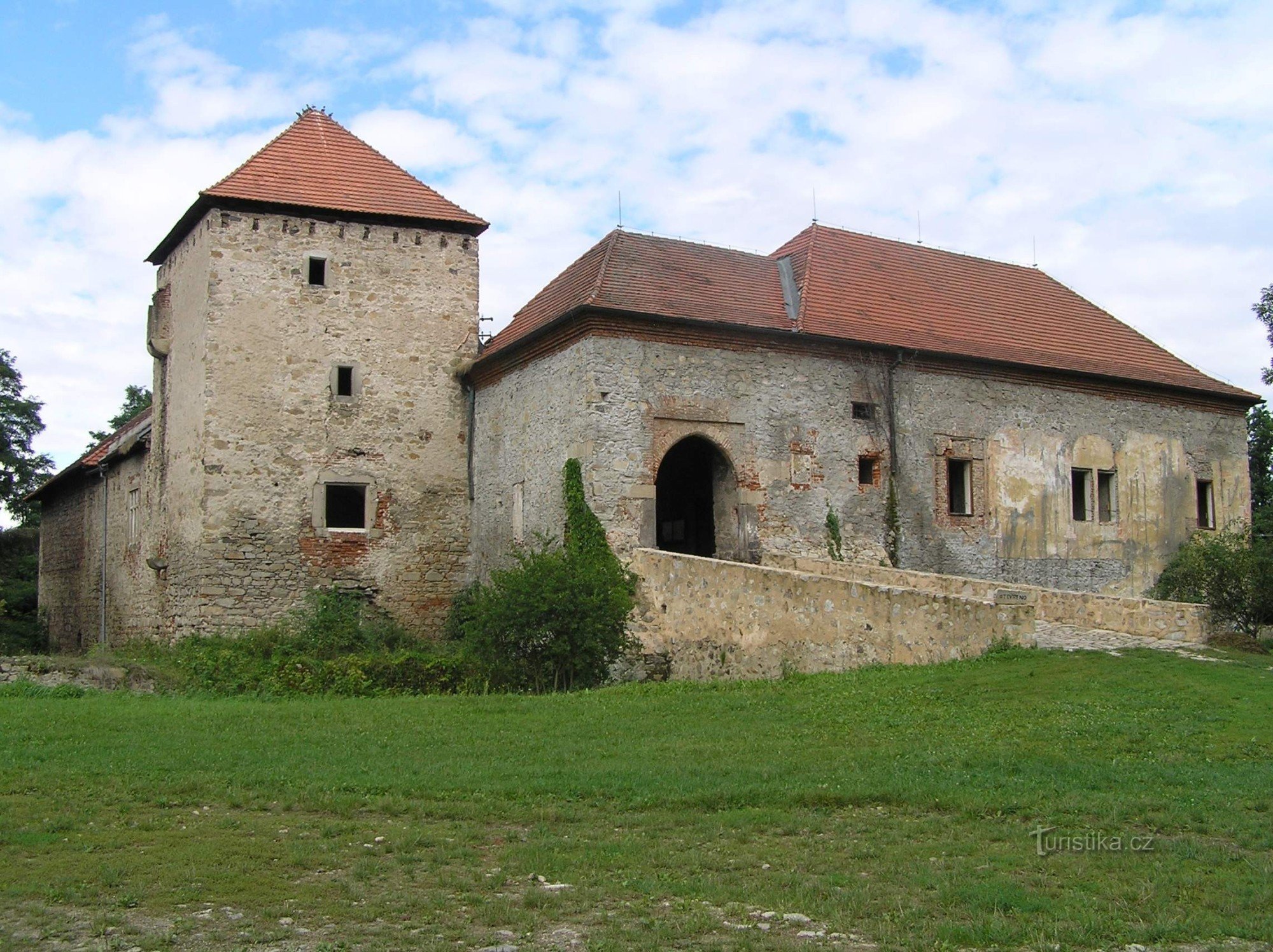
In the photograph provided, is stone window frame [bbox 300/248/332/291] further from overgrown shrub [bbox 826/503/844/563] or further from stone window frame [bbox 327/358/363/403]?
overgrown shrub [bbox 826/503/844/563]

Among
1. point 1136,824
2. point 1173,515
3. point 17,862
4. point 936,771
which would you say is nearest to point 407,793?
point 17,862

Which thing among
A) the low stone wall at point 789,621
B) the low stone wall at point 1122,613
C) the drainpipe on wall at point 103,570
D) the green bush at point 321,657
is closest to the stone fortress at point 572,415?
the green bush at point 321,657

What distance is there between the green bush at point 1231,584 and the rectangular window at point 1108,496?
9.63 feet

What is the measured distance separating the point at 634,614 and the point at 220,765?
31.5 feet

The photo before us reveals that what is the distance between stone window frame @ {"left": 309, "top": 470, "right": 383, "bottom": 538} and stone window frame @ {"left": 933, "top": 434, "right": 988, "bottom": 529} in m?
10.4

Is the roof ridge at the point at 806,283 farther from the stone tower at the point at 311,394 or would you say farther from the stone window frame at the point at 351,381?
the stone window frame at the point at 351,381

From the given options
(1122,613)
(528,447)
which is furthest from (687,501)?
(1122,613)

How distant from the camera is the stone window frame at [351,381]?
24000mm

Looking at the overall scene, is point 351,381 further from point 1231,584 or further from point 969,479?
point 1231,584

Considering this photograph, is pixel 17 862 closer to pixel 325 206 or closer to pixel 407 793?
pixel 407 793

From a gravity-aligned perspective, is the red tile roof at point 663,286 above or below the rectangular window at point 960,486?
above

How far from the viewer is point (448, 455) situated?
2492 cm

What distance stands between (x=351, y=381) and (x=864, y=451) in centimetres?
950

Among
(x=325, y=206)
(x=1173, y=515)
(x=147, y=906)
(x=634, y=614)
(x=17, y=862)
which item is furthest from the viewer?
(x=1173, y=515)
